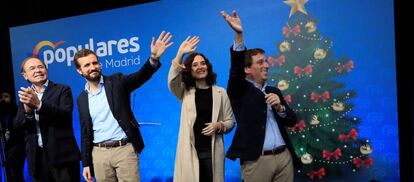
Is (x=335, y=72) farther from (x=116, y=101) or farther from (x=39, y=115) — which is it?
(x=39, y=115)

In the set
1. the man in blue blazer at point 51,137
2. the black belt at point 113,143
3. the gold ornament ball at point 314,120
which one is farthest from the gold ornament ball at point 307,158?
the man in blue blazer at point 51,137

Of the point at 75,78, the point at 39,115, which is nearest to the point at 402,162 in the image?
the point at 39,115

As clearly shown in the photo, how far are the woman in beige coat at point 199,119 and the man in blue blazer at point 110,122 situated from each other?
7.8 inches

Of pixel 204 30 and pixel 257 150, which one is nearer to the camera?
pixel 257 150

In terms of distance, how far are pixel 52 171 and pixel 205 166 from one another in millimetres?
1145

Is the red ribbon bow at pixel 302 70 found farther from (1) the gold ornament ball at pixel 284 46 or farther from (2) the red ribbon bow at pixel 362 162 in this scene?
(2) the red ribbon bow at pixel 362 162

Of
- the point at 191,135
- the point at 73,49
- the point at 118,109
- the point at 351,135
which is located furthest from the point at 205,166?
the point at 73,49

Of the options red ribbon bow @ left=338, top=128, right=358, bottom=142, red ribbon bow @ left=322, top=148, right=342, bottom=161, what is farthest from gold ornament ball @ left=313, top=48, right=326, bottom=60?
red ribbon bow @ left=322, top=148, right=342, bottom=161

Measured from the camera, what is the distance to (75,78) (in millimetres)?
5879

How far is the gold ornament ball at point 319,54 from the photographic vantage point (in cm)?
441

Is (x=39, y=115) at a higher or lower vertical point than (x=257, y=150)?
higher

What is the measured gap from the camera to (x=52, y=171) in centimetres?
347

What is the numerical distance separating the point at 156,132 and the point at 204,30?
4.26 feet

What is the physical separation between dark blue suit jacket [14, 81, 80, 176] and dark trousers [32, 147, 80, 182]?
0.10ft
